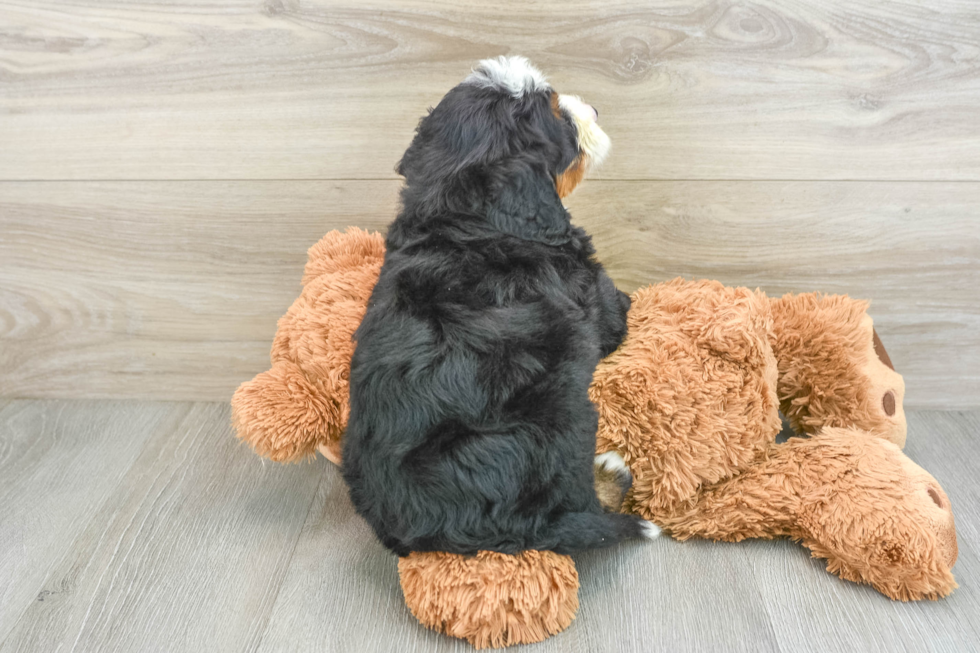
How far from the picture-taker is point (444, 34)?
1.04m

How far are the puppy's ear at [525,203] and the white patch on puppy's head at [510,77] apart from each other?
10cm

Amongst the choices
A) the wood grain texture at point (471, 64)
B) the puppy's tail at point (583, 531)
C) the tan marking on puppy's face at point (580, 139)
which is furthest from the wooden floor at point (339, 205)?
the tan marking on puppy's face at point (580, 139)

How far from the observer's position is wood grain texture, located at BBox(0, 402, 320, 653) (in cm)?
84

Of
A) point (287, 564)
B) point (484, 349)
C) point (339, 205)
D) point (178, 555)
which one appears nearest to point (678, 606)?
point (484, 349)

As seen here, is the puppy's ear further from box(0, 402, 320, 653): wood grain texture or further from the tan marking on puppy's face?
box(0, 402, 320, 653): wood grain texture

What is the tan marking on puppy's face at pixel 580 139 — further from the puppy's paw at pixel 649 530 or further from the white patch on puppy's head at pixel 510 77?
the puppy's paw at pixel 649 530

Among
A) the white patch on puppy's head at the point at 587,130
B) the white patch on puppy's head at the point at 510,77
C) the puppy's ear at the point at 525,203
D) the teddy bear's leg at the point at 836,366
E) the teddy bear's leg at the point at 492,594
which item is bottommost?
the teddy bear's leg at the point at 492,594

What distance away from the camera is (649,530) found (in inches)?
35.5

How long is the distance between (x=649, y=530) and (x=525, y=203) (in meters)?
0.46

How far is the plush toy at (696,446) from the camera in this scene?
2.59 ft

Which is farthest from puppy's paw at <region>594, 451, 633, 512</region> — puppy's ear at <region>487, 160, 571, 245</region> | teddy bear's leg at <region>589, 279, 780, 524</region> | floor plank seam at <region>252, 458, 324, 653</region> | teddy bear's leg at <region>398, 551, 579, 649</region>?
floor plank seam at <region>252, 458, 324, 653</region>

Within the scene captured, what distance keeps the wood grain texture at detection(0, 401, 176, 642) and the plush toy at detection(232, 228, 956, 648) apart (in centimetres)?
37

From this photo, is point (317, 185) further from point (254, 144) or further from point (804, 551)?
point (804, 551)

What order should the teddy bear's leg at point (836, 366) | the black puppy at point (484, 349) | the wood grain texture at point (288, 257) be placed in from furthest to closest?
the wood grain texture at point (288, 257) → the teddy bear's leg at point (836, 366) → the black puppy at point (484, 349)
